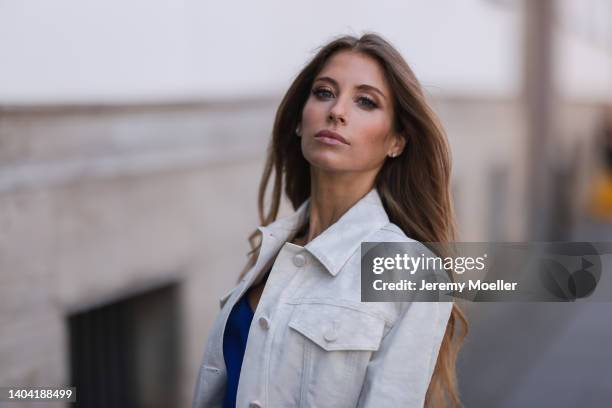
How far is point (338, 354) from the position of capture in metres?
2.15

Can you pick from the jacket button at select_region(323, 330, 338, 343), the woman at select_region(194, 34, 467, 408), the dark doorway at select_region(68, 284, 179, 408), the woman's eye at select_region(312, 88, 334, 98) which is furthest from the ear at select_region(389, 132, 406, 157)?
the dark doorway at select_region(68, 284, 179, 408)

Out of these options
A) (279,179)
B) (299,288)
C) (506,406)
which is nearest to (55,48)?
(279,179)

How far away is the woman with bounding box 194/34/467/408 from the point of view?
2.14 meters

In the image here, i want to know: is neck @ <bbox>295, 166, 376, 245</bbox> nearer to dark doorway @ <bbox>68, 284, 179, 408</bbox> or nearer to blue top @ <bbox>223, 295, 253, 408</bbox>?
blue top @ <bbox>223, 295, 253, 408</bbox>

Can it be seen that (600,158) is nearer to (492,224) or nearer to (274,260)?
(492,224)

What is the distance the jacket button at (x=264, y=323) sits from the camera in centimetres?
227

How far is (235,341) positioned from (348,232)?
525 mm

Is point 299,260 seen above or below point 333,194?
below

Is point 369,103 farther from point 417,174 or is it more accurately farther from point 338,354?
point 338,354

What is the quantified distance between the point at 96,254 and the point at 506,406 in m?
4.14

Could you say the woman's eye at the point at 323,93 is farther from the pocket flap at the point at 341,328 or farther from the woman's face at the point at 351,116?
the pocket flap at the point at 341,328

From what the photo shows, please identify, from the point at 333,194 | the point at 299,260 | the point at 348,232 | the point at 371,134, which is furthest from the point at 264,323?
the point at 371,134

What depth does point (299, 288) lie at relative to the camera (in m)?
2.33

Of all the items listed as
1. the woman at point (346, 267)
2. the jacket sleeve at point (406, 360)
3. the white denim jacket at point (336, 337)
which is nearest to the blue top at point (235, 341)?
the woman at point (346, 267)
